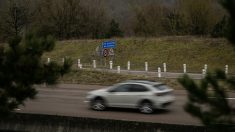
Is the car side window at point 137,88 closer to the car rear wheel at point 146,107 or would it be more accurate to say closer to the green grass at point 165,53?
the car rear wheel at point 146,107

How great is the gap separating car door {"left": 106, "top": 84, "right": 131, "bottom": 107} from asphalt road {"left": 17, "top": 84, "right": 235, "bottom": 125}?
1.28ft

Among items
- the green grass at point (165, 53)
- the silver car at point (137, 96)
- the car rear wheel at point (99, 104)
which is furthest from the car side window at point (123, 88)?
the green grass at point (165, 53)

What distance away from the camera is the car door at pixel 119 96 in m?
20.6

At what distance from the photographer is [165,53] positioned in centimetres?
5062

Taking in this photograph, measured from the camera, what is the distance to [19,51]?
11570mm

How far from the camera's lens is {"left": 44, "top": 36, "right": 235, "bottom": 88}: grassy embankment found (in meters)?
46.8

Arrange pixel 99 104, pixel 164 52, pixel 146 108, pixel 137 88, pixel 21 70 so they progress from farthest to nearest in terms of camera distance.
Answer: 1. pixel 164 52
2. pixel 99 104
3. pixel 137 88
4. pixel 146 108
5. pixel 21 70

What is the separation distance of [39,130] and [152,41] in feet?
121

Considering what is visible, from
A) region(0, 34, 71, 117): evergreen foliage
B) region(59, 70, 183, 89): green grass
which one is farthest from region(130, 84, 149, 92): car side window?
region(59, 70, 183, 89): green grass

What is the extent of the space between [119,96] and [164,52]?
101 feet

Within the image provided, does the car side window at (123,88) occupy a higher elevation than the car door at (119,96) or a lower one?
higher

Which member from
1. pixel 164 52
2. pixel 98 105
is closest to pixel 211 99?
pixel 98 105

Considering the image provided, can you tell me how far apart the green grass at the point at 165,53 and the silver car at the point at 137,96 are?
24.6m

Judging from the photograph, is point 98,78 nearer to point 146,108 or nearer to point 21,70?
point 146,108
